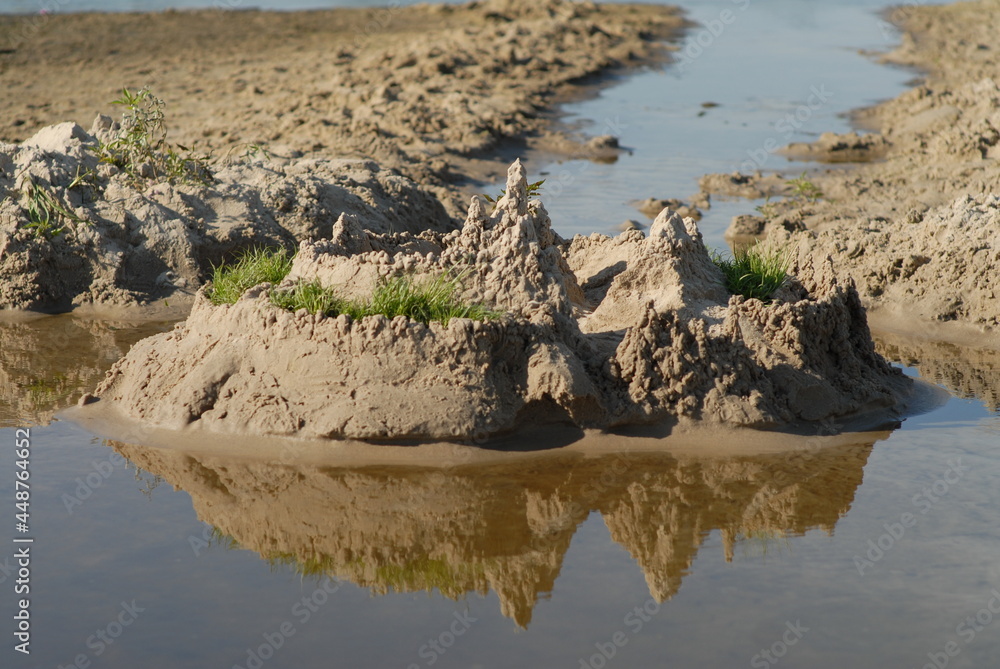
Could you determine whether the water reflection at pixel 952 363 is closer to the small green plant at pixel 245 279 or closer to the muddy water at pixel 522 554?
the muddy water at pixel 522 554

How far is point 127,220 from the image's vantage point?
888 cm

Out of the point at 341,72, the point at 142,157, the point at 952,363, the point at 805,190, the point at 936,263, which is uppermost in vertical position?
the point at 142,157

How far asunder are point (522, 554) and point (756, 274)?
274 cm

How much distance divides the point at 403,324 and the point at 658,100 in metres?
12.0

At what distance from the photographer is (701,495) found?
18.6ft

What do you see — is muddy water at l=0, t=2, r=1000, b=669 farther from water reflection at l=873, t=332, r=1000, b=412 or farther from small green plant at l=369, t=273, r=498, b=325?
small green plant at l=369, t=273, r=498, b=325

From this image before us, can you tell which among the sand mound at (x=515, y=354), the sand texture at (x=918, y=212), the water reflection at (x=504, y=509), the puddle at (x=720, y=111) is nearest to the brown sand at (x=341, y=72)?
the puddle at (x=720, y=111)

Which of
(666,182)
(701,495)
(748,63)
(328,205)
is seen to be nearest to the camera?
(701,495)

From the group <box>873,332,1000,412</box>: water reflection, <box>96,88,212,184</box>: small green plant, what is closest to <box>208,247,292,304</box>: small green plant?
<box>96,88,212,184</box>: small green plant

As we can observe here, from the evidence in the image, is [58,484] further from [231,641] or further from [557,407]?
[557,407]

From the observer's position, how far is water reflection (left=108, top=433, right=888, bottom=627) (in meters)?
5.02

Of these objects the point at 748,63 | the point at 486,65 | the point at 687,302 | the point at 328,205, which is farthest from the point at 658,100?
the point at 687,302

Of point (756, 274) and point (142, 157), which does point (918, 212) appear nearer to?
point (756, 274)

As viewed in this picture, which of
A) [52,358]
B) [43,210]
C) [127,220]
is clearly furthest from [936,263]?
[43,210]
